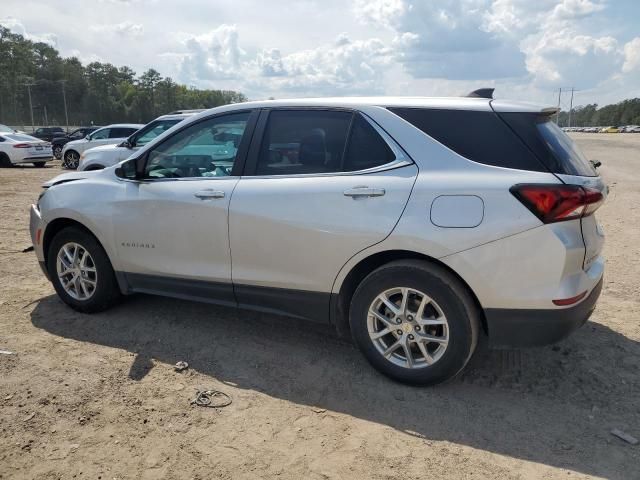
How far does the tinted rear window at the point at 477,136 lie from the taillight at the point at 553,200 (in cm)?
15

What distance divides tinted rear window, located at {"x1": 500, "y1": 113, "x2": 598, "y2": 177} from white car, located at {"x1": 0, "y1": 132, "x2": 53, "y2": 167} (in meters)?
21.0

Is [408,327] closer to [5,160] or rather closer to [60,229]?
[60,229]

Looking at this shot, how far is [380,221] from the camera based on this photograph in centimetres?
335

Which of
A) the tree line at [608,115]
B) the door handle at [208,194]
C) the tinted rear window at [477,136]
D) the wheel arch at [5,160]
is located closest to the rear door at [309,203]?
the door handle at [208,194]

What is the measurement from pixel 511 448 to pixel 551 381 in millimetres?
883

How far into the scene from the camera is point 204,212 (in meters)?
3.97

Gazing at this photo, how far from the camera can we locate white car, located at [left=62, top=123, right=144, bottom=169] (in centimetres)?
1775

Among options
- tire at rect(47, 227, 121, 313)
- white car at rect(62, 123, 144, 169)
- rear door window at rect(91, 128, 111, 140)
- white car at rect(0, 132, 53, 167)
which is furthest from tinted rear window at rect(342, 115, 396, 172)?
white car at rect(0, 132, 53, 167)

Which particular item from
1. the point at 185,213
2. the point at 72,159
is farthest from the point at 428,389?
the point at 72,159

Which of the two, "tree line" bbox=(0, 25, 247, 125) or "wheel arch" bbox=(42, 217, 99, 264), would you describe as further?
"tree line" bbox=(0, 25, 247, 125)

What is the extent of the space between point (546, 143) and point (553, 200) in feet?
1.30

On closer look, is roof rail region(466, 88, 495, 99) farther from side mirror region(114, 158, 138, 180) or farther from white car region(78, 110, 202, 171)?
white car region(78, 110, 202, 171)

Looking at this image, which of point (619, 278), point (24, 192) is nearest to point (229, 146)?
point (619, 278)

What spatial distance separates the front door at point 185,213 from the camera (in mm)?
3982
